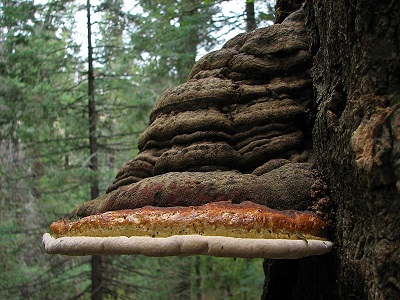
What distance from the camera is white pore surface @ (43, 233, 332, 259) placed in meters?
1.40

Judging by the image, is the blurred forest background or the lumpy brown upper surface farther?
the blurred forest background

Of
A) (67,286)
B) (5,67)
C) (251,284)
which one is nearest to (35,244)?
(67,286)

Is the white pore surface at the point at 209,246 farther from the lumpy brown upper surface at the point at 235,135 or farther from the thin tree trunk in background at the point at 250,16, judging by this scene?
the thin tree trunk in background at the point at 250,16

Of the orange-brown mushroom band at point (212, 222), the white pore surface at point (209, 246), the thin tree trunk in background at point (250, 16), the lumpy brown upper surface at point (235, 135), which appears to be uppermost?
the thin tree trunk in background at point (250, 16)

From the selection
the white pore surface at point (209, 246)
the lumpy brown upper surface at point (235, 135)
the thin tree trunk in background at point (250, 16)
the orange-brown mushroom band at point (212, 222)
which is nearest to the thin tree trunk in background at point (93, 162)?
the thin tree trunk in background at point (250, 16)

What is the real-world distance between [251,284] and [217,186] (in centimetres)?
1015

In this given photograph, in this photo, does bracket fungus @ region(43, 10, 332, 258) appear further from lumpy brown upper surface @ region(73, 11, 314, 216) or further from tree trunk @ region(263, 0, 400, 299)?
tree trunk @ region(263, 0, 400, 299)

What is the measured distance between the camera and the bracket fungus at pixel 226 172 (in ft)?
4.89

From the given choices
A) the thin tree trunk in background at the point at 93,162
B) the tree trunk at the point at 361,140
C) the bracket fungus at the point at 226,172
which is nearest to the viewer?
the tree trunk at the point at 361,140

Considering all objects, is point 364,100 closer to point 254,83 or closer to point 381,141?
point 381,141

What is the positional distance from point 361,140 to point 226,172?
0.63m

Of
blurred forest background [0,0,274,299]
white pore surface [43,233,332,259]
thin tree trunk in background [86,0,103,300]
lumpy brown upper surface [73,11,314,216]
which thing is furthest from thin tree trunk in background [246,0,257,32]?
white pore surface [43,233,332,259]

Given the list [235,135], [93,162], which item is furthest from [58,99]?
[235,135]

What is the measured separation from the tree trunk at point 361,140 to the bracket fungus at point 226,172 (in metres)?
0.14
